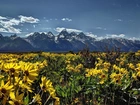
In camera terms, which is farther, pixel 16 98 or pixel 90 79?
pixel 90 79

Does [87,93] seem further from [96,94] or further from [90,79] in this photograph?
[90,79]

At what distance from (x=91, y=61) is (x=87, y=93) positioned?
671 cm

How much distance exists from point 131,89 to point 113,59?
6416mm

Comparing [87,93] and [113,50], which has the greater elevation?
[113,50]

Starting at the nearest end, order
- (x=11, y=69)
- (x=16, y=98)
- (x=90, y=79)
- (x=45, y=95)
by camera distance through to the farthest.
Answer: (x=16, y=98) < (x=11, y=69) < (x=45, y=95) < (x=90, y=79)

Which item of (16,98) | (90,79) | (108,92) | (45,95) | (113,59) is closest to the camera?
(16,98)

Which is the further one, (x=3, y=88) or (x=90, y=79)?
(x=90, y=79)

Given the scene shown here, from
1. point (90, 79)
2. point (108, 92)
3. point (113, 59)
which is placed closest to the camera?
point (108, 92)

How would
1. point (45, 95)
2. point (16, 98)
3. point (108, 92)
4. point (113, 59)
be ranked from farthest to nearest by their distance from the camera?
1. point (113, 59)
2. point (108, 92)
3. point (45, 95)
4. point (16, 98)

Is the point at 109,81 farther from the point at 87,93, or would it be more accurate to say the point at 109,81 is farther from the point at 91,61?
the point at 91,61

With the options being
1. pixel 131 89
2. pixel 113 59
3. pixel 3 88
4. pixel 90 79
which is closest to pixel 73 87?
pixel 90 79

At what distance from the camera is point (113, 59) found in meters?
12.6

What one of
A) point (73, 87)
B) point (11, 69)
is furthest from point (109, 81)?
point (11, 69)

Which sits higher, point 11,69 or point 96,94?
point 11,69
